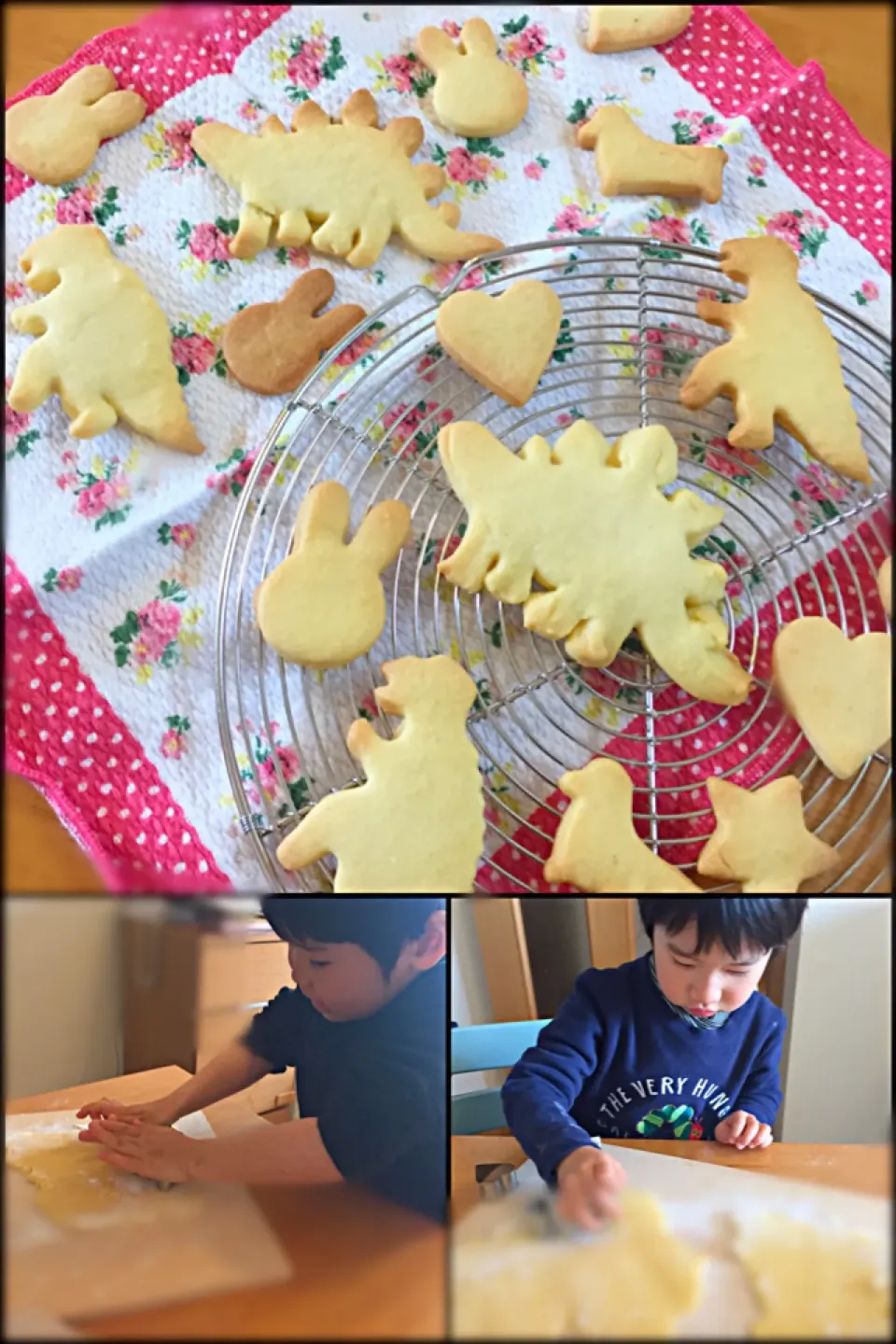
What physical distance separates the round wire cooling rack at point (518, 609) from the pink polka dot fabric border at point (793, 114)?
0.36 ft

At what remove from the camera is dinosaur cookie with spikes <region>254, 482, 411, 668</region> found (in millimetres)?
624

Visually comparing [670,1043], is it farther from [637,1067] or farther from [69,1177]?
[69,1177]

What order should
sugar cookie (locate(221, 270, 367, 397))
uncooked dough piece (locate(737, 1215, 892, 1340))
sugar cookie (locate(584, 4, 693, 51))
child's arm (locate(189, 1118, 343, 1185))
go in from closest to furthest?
uncooked dough piece (locate(737, 1215, 892, 1340)) → child's arm (locate(189, 1118, 343, 1185)) → sugar cookie (locate(221, 270, 367, 397)) → sugar cookie (locate(584, 4, 693, 51))

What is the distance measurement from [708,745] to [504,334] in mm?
305

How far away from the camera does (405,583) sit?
67 cm

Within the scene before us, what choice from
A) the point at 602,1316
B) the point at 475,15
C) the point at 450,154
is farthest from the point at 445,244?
the point at 602,1316

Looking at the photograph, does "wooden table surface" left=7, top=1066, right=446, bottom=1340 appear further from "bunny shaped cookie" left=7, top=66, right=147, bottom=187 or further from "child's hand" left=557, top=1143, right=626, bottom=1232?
"bunny shaped cookie" left=7, top=66, right=147, bottom=187

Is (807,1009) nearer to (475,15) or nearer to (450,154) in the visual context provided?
(450,154)

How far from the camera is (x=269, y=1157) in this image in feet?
1.25

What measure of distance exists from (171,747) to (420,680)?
0.54ft

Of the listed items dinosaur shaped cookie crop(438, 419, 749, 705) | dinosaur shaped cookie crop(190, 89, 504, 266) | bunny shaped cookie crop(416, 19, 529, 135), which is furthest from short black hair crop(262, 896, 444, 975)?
bunny shaped cookie crop(416, 19, 529, 135)

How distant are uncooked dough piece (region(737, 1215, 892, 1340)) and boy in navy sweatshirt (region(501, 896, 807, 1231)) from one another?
87 mm

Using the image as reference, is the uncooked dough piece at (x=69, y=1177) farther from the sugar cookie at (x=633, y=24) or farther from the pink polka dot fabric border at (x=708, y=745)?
the sugar cookie at (x=633, y=24)

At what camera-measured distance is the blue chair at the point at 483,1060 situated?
1.33ft
